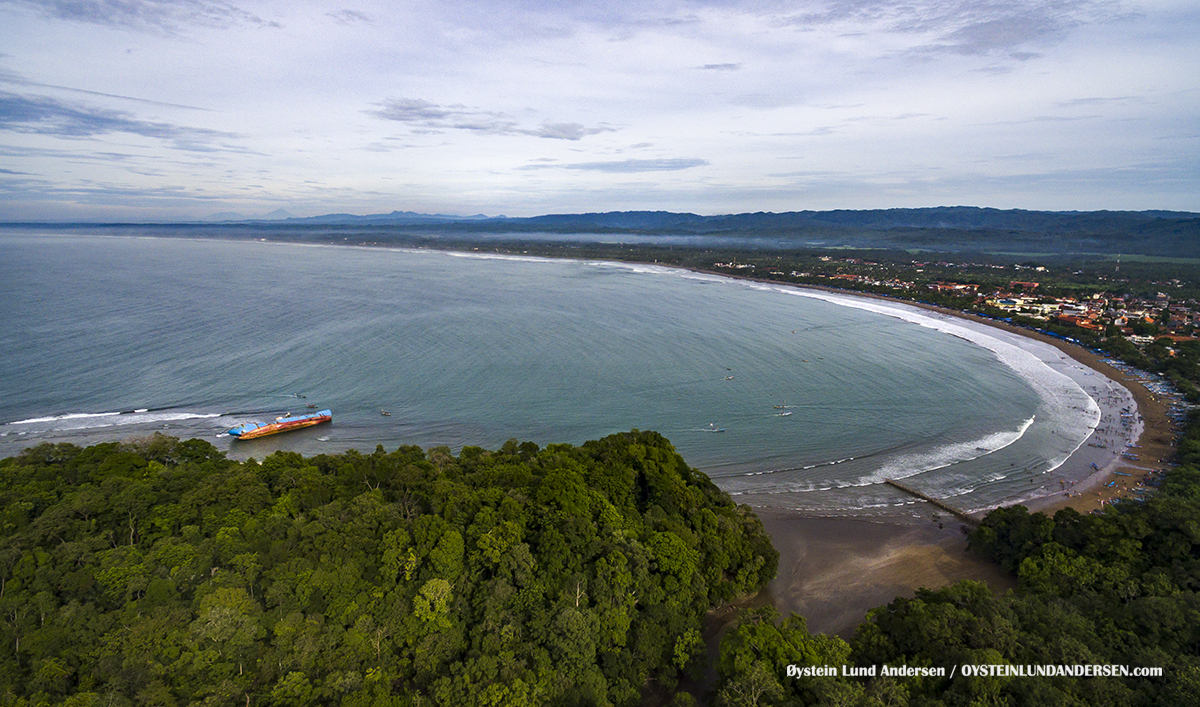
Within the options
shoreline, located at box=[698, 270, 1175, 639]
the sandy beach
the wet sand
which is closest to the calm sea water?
shoreline, located at box=[698, 270, 1175, 639]

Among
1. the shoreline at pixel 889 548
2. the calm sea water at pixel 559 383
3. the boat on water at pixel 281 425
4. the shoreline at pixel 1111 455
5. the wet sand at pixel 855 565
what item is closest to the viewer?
the wet sand at pixel 855 565

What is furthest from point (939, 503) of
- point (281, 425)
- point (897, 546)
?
point (281, 425)

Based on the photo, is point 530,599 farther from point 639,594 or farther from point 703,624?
point 703,624

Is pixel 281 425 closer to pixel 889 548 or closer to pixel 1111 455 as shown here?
pixel 889 548

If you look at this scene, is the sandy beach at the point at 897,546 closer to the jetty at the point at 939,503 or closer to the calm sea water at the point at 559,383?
the jetty at the point at 939,503

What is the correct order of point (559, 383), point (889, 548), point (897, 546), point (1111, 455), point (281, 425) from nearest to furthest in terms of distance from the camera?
point (889, 548) < point (897, 546) < point (1111, 455) < point (281, 425) < point (559, 383)

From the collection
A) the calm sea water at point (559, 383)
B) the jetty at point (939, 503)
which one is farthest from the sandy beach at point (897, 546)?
the calm sea water at point (559, 383)
